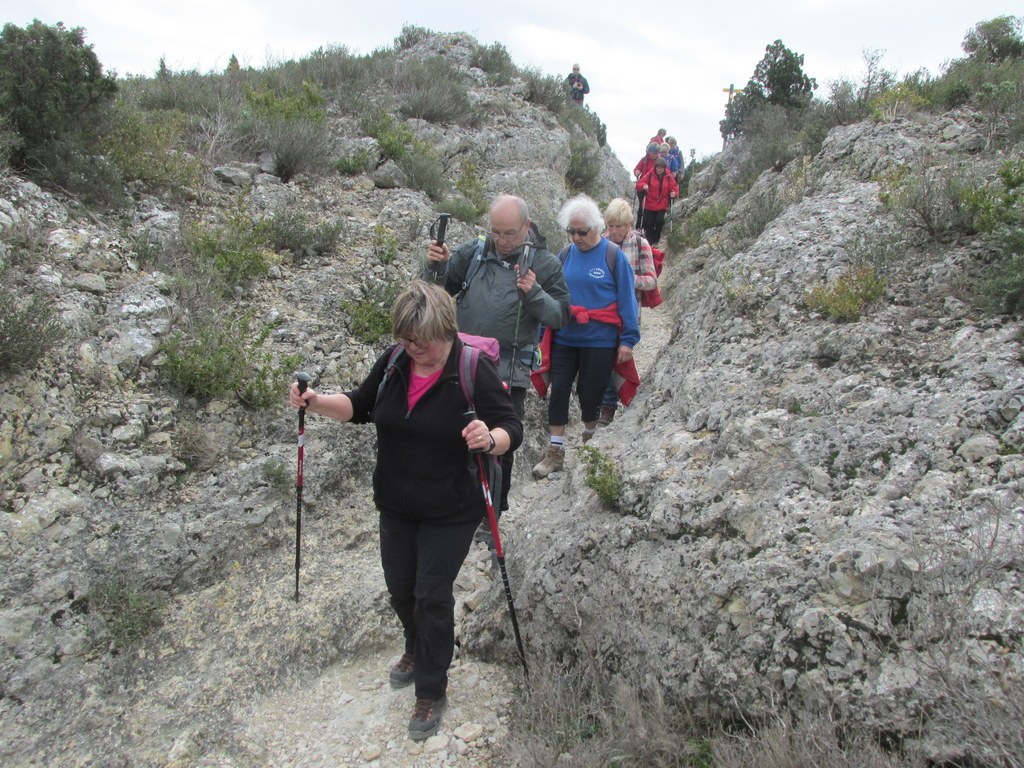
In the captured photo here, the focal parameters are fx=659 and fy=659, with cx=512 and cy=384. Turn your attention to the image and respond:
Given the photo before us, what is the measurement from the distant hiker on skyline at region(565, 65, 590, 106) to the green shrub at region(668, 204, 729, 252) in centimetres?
825

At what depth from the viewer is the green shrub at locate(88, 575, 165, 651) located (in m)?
3.95

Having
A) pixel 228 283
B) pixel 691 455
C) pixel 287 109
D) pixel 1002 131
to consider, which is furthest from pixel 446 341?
pixel 287 109

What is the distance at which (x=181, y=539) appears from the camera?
447cm

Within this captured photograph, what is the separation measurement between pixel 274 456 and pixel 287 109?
698 cm

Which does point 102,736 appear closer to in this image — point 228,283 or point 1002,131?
point 228,283

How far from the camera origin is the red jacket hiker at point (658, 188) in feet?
39.7

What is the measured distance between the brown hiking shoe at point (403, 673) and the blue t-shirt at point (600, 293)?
9.36ft

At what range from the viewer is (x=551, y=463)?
606 cm

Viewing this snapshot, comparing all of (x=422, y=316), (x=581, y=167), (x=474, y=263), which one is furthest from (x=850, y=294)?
(x=581, y=167)

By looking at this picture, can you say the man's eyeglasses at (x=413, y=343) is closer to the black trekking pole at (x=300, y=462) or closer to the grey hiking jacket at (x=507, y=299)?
the black trekking pole at (x=300, y=462)

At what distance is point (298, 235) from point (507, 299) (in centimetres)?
394

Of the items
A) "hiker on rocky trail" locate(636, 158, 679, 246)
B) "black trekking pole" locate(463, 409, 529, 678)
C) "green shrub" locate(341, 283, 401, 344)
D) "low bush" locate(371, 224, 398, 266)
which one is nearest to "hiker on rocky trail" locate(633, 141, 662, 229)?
"hiker on rocky trail" locate(636, 158, 679, 246)

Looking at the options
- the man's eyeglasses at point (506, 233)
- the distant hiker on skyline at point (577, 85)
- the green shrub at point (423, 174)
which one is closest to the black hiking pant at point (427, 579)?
the man's eyeglasses at point (506, 233)

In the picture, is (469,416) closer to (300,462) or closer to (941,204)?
(300,462)
